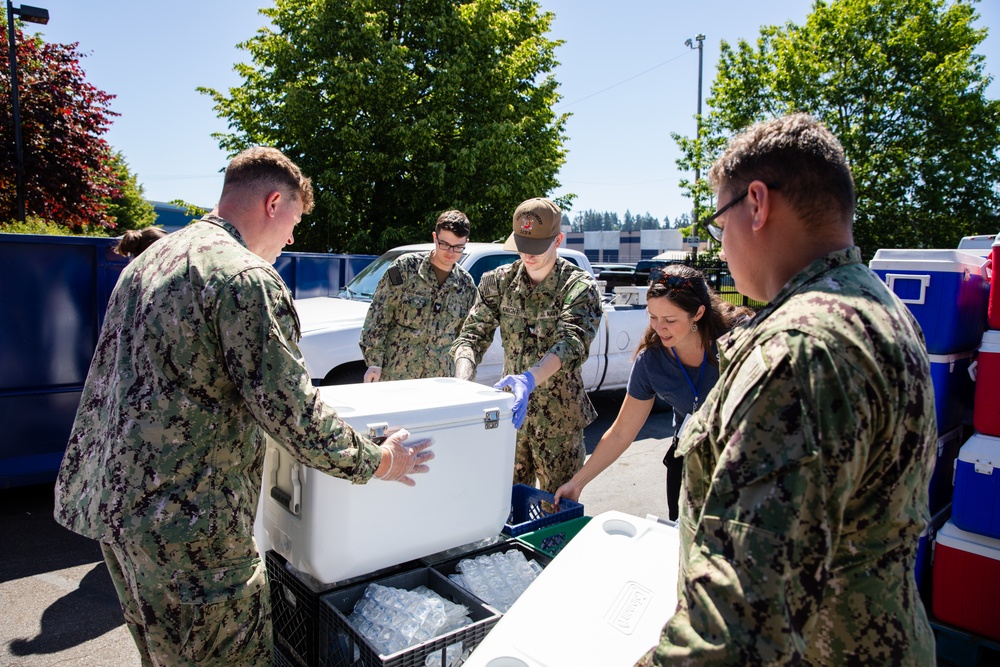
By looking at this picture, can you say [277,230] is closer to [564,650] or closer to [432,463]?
[432,463]

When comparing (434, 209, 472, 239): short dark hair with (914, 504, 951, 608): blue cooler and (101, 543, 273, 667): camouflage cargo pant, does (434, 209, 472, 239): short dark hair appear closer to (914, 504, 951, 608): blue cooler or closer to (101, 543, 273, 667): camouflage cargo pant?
(101, 543, 273, 667): camouflage cargo pant

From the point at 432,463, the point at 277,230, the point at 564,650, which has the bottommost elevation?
the point at 564,650

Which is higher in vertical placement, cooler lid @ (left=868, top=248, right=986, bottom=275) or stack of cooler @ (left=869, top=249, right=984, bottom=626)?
cooler lid @ (left=868, top=248, right=986, bottom=275)

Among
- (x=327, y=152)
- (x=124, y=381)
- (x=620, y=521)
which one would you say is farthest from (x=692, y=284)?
(x=327, y=152)

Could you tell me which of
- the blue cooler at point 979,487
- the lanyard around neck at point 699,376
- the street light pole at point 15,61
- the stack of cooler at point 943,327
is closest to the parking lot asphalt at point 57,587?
the stack of cooler at point 943,327

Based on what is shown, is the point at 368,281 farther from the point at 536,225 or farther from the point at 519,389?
the point at 519,389

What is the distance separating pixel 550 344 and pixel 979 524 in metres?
2.03

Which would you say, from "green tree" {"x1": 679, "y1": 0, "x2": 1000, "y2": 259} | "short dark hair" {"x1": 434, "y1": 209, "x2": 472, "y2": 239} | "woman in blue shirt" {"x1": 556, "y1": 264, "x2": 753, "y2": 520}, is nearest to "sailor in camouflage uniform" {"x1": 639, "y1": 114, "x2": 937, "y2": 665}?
"woman in blue shirt" {"x1": 556, "y1": 264, "x2": 753, "y2": 520}

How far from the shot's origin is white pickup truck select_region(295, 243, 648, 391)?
5.40 metres

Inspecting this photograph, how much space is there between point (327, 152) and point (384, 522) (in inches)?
535

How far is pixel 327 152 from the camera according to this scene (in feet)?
47.3

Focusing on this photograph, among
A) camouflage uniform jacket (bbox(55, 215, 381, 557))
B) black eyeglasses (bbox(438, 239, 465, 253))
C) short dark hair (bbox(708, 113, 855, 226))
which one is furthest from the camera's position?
black eyeglasses (bbox(438, 239, 465, 253))

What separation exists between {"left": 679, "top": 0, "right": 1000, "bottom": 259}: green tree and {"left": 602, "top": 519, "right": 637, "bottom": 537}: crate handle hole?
17007 millimetres

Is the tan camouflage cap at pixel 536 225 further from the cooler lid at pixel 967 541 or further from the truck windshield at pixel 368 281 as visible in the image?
the truck windshield at pixel 368 281
